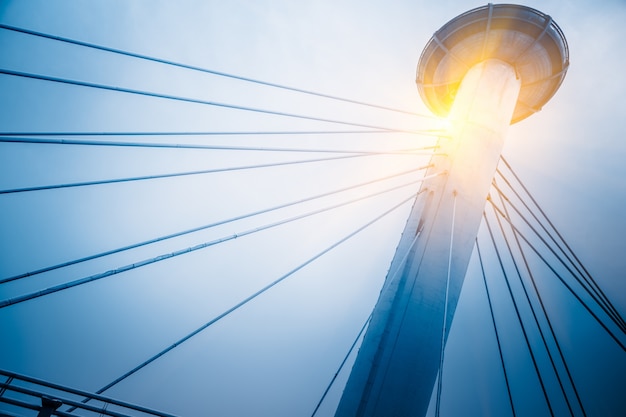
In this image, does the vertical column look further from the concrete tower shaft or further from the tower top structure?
the tower top structure

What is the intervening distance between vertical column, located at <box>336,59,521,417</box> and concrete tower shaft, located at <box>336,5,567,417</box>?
0.01 meters

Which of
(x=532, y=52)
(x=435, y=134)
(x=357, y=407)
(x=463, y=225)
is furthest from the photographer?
(x=532, y=52)

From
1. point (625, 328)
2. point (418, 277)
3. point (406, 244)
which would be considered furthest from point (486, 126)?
point (625, 328)

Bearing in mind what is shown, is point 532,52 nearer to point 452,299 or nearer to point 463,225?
point 463,225

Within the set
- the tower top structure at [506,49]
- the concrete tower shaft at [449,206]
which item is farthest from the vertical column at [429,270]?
the tower top structure at [506,49]

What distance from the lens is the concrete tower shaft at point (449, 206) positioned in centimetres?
424

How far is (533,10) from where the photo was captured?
21.2 feet

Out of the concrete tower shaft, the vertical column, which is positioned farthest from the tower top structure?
the vertical column

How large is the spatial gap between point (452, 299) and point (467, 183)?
2009 mm

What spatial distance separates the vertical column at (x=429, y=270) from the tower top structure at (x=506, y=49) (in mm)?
1320

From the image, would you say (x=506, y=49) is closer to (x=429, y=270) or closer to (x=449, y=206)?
(x=449, y=206)

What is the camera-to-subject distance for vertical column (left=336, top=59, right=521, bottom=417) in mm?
4191

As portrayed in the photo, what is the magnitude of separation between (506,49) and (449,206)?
443 cm

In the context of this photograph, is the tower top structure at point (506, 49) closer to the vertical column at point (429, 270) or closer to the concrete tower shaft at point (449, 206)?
the concrete tower shaft at point (449, 206)
